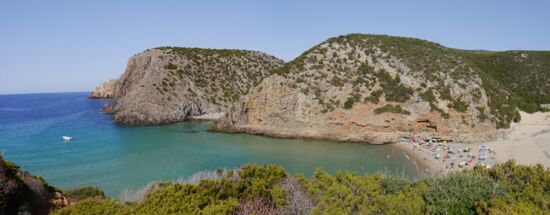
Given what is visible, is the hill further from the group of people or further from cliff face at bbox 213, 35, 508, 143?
the group of people

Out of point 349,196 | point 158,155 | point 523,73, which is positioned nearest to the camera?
point 349,196

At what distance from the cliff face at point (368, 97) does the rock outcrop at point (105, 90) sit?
3741 inches

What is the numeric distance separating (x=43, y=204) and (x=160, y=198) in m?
6.89

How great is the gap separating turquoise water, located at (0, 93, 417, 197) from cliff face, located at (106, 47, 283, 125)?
10.4 m

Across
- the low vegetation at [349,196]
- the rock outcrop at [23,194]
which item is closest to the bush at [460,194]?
the low vegetation at [349,196]

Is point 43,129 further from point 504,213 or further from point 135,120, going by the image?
point 504,213

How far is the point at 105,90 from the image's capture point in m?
126

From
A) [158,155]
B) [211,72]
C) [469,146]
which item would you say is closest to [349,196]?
[158,155]

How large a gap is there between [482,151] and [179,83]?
4884 centimetres

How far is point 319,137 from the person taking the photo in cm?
3806

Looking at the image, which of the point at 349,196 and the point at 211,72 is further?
the point at 211,72

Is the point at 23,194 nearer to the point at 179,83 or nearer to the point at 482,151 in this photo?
the point at 482,151

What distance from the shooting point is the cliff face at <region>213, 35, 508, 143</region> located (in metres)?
37.2

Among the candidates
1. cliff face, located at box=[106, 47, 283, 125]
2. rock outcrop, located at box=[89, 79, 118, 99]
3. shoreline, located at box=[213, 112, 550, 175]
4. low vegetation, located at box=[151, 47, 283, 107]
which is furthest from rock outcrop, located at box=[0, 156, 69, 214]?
rock outcrop, located at box=[89, 79, 118, 99]
